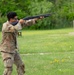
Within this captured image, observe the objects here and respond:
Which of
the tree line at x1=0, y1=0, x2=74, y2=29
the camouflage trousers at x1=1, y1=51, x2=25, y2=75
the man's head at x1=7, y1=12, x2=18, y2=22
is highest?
the man's head at x1=7, y1=12, x2=18, y2=22

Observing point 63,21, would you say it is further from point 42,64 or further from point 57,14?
point 42,64

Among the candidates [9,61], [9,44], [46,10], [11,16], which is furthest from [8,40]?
[46,10]

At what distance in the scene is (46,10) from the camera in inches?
2837

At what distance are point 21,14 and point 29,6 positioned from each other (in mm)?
3000

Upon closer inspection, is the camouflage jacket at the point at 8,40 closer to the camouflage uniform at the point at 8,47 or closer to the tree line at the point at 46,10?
the camouflage uniform at the point at 8,47

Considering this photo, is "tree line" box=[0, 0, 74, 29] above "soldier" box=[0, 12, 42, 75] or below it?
below

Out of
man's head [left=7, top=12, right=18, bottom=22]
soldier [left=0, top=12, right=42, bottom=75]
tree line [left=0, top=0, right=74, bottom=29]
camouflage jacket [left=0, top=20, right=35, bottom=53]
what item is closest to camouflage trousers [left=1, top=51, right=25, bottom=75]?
soldier [left=0, top=12, right=42, bottom=75]

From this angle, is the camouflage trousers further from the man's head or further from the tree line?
the tree line

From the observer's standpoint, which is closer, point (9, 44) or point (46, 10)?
point (9, 44)

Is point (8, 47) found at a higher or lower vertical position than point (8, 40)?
lower

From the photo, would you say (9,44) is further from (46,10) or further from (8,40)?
(46,10)

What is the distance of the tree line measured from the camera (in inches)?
2793

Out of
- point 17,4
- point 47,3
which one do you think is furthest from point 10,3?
point 47,3

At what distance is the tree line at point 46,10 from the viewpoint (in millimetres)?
70938
